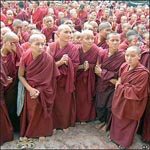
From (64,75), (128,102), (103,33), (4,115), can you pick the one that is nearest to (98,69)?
(64,75)

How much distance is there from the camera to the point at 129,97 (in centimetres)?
389

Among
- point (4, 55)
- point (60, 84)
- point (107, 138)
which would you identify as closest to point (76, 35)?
point (60, 84)

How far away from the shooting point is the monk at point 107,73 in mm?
4410

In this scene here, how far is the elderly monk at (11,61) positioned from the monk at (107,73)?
1.27m

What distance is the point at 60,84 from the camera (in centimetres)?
441

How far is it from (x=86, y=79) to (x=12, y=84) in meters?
1.22

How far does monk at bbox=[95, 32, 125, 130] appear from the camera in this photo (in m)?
4.41

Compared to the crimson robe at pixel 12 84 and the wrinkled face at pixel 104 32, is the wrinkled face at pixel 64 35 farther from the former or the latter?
the wrinkled face at pixel 104 32

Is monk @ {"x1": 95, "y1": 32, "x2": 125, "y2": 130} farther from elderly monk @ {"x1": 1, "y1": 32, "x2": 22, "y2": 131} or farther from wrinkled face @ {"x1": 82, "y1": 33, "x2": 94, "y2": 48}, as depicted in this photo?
elderly monk @ {"x1": 1, "y1": 32, "x2": 22, "y2": 131}

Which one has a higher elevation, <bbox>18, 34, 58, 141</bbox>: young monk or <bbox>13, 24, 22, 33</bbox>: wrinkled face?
<bbox>13, 24, 22, 33</bbox>: wrinkled face

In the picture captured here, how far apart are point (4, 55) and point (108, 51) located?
164cm

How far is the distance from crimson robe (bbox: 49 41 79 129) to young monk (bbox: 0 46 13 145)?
30.8 inches

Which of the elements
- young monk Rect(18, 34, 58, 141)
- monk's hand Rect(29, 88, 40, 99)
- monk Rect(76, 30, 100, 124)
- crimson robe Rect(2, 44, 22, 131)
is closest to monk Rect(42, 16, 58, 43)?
monk Rect(76, 30, 100, 124)

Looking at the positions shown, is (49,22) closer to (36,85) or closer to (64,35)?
(64,35)
